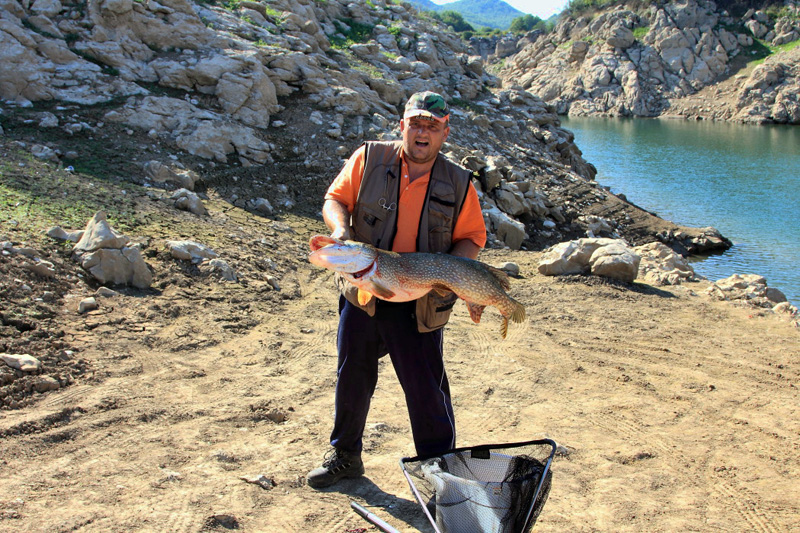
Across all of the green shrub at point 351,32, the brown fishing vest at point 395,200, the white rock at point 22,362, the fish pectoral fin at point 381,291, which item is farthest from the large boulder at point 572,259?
the green shrub at point 351,32

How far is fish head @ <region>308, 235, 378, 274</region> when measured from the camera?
9.35 ft

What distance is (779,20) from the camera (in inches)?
2226

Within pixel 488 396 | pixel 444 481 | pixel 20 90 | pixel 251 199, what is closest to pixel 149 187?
pixel 251 199

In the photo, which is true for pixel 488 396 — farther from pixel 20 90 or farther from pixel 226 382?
pixel 20 90

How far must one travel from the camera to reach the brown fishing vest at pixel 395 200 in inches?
128

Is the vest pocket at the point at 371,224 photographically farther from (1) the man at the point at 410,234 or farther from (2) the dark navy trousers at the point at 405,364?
(2) the dark navy trousers at the point at 405,364

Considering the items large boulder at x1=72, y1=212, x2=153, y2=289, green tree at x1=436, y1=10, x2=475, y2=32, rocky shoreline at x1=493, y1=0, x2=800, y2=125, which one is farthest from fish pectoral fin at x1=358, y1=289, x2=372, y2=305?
green tree at x1=436, y1=10, x2=475, y2=32

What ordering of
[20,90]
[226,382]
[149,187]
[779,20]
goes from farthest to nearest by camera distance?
[779,20] → [20,90] → [149,187] → [226,382]

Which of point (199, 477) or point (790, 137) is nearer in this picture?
point (199, 477)

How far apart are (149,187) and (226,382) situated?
456cm

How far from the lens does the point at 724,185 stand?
71.9 feet

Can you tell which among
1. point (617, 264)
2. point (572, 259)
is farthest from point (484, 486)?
point (572, 259)

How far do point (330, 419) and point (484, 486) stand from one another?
190 cm

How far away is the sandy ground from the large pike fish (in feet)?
4.20
